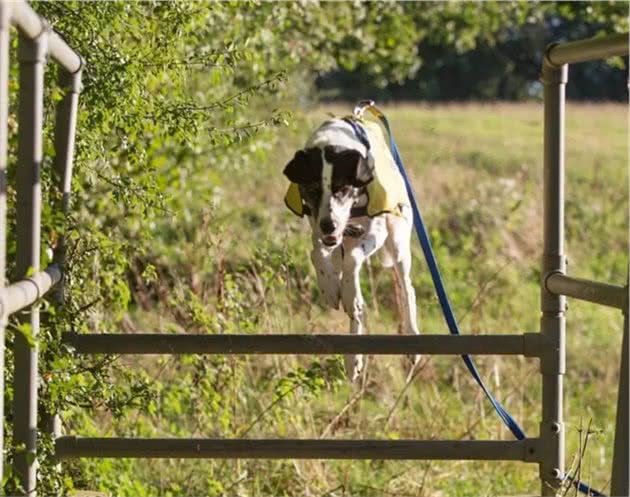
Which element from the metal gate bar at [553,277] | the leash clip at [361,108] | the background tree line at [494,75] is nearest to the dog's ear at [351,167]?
the leash clip at [361,108]

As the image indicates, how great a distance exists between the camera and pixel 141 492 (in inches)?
205

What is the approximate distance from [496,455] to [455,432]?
2.37 m

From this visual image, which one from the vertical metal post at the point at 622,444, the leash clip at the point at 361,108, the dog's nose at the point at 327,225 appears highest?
the leash clip at the point at 361,108

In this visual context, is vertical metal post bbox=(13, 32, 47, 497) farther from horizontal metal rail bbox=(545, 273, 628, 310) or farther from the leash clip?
horizontal metal rail bbox=(545, 273, 628, 310)

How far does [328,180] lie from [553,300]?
1201 mm

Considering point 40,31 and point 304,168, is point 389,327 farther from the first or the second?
point 40,31

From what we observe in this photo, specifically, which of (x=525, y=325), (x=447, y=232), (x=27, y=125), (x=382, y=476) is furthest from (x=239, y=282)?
(x=447, y=232)

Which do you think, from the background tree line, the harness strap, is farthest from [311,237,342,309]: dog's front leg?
the background tree line

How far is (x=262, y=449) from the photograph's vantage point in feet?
12.5

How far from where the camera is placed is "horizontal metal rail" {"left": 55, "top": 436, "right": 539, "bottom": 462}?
3818mm

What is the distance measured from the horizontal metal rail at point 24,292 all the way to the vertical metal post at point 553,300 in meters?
1.48

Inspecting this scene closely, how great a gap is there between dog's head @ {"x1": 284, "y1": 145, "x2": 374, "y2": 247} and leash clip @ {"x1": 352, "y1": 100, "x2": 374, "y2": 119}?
34 cm

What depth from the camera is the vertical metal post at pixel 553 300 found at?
3939 mm

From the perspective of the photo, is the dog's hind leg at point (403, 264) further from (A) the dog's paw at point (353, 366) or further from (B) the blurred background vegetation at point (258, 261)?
(B) the blurred background vegetation at point (258, 261)
